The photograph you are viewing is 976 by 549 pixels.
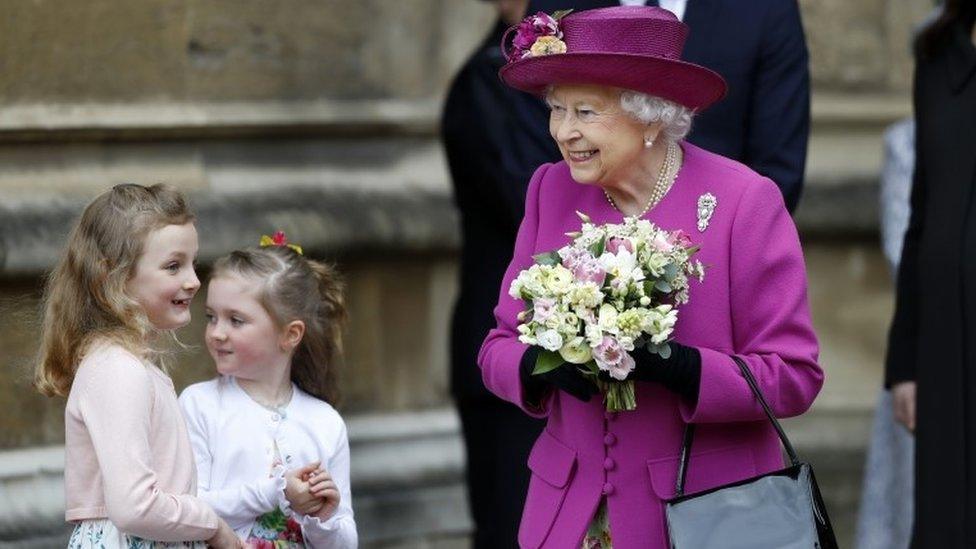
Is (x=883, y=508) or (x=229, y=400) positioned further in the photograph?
(x=883, y=508)

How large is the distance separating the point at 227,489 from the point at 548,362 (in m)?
0.79

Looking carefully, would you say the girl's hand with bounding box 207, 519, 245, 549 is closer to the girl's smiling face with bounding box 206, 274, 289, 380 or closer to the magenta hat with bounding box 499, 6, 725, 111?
the girl's smiling face with bounding box 206, 274, 289, 380

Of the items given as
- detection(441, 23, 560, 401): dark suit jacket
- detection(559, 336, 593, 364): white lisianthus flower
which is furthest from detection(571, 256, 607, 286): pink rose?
detection(441, 23, 560, 401): dark suit jacket

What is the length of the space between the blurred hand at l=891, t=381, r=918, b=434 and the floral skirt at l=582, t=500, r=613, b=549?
179cm

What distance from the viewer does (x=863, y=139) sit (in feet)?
25.6

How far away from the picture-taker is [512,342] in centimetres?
419

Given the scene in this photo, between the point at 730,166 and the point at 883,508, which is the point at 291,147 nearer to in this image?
the point at 883,508

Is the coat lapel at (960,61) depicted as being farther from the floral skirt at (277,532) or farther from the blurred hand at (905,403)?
the floral skirt at (277,532)

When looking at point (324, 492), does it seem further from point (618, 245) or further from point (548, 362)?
point (618, 245)

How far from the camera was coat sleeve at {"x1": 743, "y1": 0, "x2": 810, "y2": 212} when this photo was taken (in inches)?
195

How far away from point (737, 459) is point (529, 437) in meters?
1.60

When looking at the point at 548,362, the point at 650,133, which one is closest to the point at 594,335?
the point at 548,362

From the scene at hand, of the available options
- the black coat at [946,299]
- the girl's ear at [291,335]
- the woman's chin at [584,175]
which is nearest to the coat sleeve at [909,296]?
the black coat at [946,299]

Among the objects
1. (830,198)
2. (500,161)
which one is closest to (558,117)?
(500,161)
